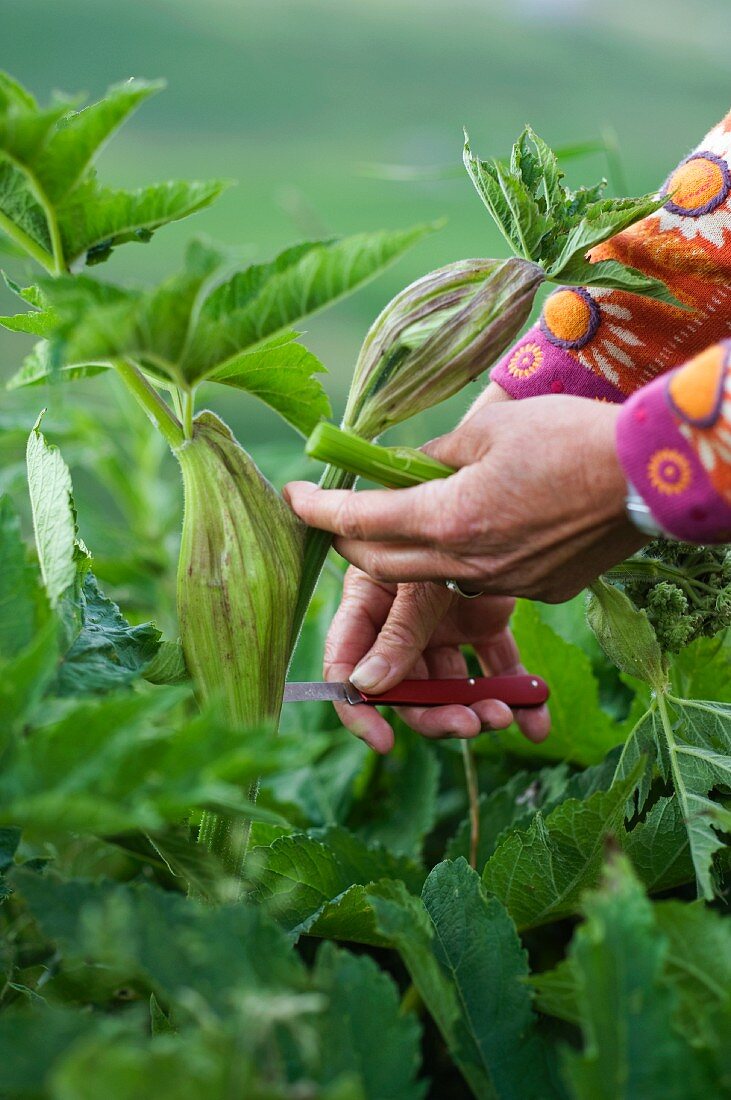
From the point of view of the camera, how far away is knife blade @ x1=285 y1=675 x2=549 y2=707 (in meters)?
0.88

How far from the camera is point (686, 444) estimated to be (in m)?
0.64

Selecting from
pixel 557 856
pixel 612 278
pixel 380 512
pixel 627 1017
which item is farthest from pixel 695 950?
pixel 612 278

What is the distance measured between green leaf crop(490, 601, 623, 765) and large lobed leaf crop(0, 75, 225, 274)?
1.84ft

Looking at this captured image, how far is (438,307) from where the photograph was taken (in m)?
0.72

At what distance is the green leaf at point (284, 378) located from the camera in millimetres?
733

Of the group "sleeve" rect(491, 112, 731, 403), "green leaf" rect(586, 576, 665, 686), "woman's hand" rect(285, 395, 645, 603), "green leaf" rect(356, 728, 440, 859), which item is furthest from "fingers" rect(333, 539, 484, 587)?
"green leaf" rect(356, 728, 440, 859)

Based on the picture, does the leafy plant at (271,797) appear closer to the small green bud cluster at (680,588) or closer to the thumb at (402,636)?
the small green bud cluster at (680,588)

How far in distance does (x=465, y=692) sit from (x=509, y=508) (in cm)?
30

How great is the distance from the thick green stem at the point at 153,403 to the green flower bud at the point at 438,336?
12 cm

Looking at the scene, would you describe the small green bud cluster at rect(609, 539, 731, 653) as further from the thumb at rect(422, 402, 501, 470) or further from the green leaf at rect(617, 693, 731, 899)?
the thumb at rect(422, 402, 501, 470)

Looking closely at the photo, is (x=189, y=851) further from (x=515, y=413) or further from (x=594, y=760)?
(x=594, y=760)

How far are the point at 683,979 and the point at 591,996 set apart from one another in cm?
10

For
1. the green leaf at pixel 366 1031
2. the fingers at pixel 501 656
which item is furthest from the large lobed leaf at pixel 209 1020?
the fingers at pixel 501 656

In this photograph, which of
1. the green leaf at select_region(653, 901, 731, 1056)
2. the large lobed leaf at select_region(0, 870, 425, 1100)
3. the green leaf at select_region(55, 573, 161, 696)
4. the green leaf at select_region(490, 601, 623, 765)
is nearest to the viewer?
the large lobed leaf at select_region(0, 870, 425, 1100)
